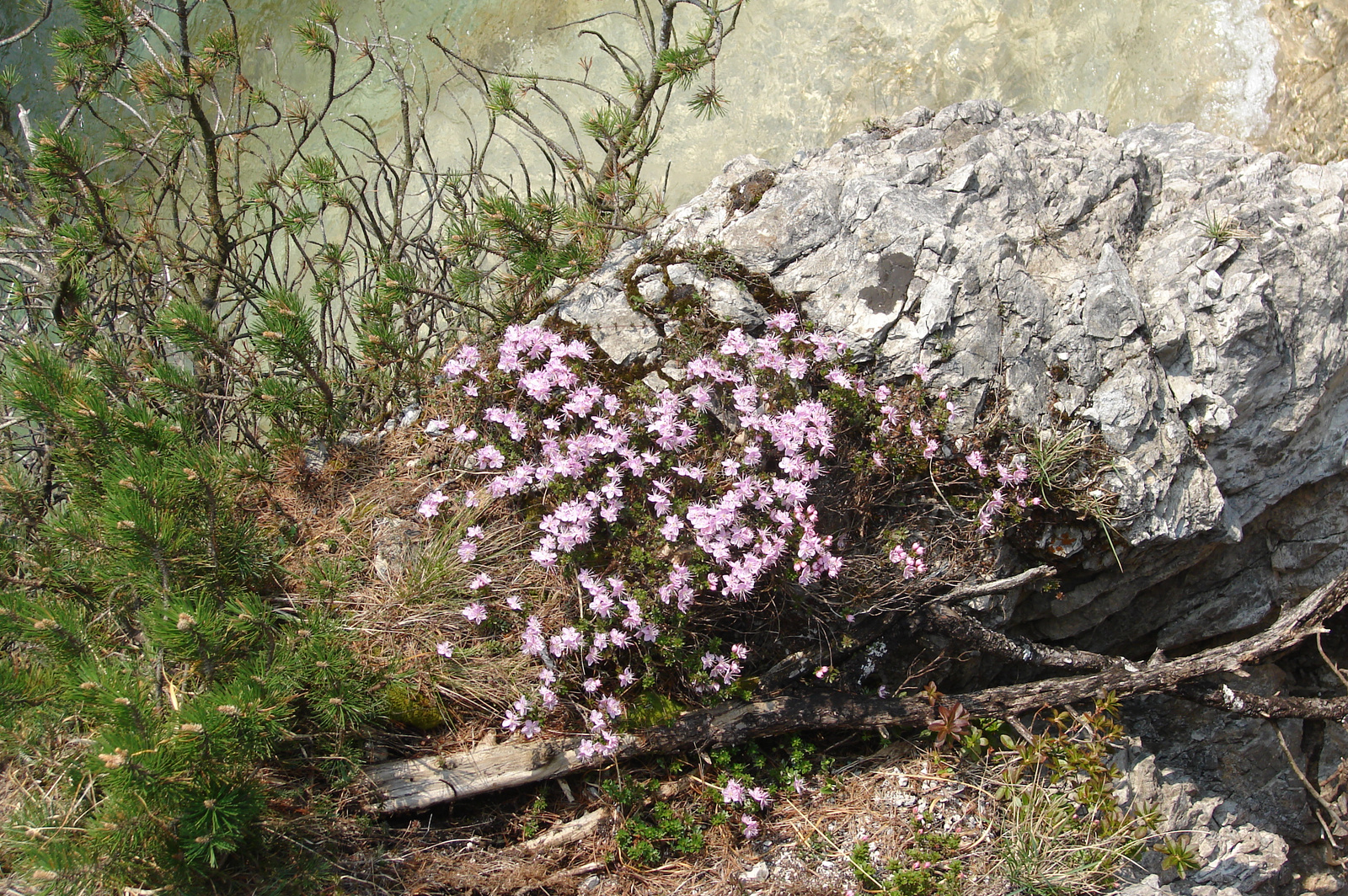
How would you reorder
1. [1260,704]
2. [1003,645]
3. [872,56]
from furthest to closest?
[872,56]
[1260,704]
[1003,645]

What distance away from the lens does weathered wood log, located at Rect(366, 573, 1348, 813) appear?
3.44 m

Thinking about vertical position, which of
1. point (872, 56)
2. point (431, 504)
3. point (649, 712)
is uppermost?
point (872, 56)

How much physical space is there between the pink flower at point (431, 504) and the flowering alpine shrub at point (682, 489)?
0.01 metres

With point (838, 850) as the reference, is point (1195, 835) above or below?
below

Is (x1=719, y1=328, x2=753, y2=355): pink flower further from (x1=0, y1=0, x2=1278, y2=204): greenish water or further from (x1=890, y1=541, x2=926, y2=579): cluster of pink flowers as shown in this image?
(x1=0, y1=0, x2=1278, y2=204): greenish water

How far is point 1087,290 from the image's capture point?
161 inches

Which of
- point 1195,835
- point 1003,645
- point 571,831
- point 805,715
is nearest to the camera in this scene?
point 571,831

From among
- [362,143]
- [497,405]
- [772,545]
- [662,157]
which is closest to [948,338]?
[772,545]

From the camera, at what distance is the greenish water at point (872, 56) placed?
7629 mm

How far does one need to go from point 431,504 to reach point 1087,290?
10.8 feet

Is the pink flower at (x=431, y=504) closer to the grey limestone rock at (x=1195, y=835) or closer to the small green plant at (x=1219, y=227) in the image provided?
the grey limestone rock at (x=1195, y=835)

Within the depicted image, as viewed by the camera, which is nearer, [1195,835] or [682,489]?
[682,489]

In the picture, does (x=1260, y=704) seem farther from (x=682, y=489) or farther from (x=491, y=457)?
(x=491, y=457)

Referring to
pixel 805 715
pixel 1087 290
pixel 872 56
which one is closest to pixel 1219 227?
pixel 1087 290
